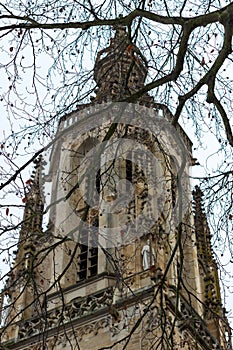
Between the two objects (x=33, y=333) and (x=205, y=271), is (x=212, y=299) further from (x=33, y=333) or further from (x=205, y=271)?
(x=33, y=333)

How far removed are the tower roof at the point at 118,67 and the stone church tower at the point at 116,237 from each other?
23mm

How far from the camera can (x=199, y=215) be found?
2238cm

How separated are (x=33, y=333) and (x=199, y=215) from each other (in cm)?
685

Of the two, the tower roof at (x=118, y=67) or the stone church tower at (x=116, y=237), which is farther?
the tower roof at (x=118, y=67)

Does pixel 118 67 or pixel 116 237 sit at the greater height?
pixel 116 237

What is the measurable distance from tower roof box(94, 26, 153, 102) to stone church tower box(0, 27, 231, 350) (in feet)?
0.08

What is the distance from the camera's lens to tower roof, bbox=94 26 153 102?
8867 mm

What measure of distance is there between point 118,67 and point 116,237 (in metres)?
9.34

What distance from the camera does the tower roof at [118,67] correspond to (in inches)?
349

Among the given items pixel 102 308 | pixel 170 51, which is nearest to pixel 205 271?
pixel 102 308

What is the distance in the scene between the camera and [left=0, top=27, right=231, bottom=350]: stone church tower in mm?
8375

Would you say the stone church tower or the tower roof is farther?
the tower roof

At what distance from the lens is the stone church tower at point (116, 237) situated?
838 cm

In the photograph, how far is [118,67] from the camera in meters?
9.91
